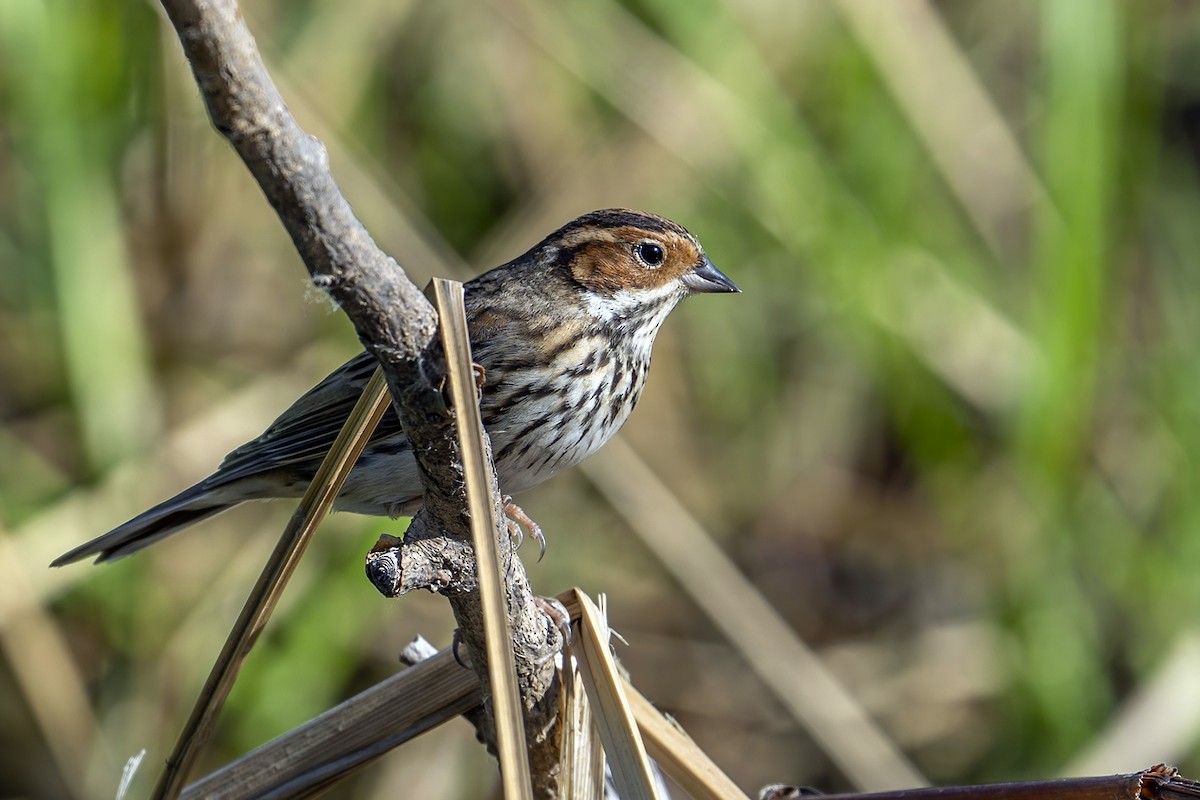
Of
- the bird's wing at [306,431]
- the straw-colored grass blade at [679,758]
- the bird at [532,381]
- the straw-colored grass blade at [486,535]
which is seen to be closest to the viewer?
the straw-colored grass blade at [486,535]

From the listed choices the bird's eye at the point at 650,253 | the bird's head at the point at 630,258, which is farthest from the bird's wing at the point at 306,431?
the bird's eye at the point at 650,253

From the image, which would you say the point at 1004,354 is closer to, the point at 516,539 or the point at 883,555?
the point at 883,555

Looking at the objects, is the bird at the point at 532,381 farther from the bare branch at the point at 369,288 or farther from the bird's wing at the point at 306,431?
the bare branch at the point at 369,288

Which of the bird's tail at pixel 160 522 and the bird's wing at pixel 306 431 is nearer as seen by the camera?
the bird's tail at pixel 160 522

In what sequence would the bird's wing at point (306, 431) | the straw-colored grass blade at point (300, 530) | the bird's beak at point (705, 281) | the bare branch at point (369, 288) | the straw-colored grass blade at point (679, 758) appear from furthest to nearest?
the bird's beak at point (705, 281), the bird's wing at point (306, 431), the straw-colored grass blade at point (679, 758), the straw-colored grass blade at point (300, 530), the bare branch at point (369, 288)

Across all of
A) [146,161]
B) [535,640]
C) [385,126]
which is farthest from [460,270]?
[535,640]

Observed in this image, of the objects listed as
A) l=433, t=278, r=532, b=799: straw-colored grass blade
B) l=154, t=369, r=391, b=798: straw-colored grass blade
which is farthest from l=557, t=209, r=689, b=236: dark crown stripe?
l=433, t=278, r=532, b=799: straw-colored grass blade
